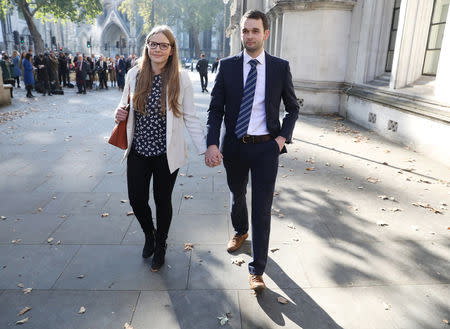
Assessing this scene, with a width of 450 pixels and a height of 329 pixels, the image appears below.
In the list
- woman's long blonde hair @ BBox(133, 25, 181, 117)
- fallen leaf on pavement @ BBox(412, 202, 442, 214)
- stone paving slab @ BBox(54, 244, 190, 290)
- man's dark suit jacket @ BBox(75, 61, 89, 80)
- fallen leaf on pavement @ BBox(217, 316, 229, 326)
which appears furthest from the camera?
man's dark suit jacket @ BBox(75, 61, 89, 80)

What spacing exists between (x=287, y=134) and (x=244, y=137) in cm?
35

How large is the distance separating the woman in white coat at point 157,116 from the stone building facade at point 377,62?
226 inches

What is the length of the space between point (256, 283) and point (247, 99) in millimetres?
1517

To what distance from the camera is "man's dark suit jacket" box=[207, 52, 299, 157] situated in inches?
115

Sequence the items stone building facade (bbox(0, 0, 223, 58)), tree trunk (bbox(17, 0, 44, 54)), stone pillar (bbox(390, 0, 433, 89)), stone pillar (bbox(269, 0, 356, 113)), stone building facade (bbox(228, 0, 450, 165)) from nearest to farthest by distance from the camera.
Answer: stone building facade (bbox(228, 0, 450, 165)) → stone pillar (bbox(390, 0, 433, 89)) → stone pillar (bbox(269, 0, 356, 113)) → tree trunk (bbox(17, 0, 44, 54)) → stone building facade (bbox(0, 0, 223, 58))

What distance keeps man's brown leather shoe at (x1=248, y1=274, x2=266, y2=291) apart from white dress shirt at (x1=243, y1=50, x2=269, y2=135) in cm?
121

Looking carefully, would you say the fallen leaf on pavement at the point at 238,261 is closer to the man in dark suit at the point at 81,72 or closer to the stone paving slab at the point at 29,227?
the stone paving slab at the point at 29,227

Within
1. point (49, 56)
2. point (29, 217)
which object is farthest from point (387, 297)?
point (49, 56)

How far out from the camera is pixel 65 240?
156 inches

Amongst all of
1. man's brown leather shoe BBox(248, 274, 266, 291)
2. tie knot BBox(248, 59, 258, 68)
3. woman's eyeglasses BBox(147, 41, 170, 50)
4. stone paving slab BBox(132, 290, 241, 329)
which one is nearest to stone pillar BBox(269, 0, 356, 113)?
tie knot BBox(248, 59, 258, 68)

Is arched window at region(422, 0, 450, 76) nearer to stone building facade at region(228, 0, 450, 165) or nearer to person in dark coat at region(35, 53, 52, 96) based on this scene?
stone building facade at region(228, 0, 450, 165)

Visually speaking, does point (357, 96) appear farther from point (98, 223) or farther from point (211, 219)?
point (98, 223)

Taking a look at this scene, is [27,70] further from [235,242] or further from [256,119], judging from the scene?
[256,119]

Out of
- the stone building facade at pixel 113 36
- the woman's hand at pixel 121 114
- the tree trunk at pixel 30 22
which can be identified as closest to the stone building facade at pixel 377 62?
the woman's hand at pixel 121 114
